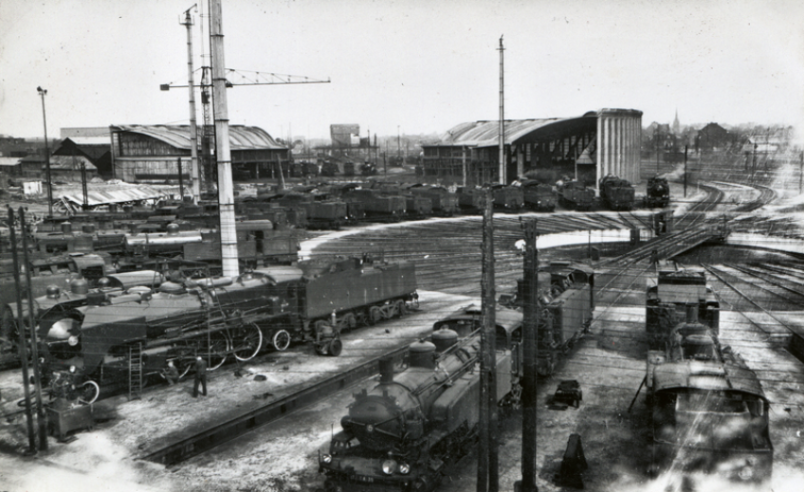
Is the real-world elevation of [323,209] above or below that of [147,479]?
above

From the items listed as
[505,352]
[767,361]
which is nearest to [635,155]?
[767,361]

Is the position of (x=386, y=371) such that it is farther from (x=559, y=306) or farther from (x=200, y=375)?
(x=200, y=375)

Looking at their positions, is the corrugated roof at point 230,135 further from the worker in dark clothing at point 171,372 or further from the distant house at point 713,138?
the worker in dark clothing at point 171,372

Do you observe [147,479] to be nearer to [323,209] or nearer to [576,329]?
[576,329]

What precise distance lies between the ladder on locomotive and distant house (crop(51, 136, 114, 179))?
71319 millimetres

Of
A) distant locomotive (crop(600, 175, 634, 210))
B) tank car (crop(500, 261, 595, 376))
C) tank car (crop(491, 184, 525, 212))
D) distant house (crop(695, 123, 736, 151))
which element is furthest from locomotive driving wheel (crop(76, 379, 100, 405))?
distant house (crop(695, 123, 736, 151))

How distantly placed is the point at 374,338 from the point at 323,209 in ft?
88.7

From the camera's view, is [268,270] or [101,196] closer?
[268,270]

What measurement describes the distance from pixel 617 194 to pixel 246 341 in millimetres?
39250

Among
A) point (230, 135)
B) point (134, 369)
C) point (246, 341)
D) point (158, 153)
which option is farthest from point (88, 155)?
point (134, 369)

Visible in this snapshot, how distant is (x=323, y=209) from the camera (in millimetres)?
49688

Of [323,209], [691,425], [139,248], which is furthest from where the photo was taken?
[323,209]

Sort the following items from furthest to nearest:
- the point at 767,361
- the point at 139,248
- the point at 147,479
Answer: the point at 139,248, the point at 767,361, the point at 147,479

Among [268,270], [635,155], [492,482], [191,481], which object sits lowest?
[191,481]
